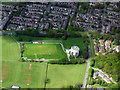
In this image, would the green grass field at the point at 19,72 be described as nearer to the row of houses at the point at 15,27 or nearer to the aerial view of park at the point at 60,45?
the aerial view of park at the point at 60,45

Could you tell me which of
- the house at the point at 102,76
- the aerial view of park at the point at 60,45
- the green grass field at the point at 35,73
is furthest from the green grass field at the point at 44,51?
the house at the point at 102,76

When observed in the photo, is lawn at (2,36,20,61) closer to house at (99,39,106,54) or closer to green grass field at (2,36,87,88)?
green grass field at (2,36,87,88)

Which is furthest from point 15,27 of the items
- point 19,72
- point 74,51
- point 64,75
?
point 64,75

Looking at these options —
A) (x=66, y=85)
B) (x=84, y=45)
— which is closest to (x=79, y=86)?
(x=66, y=85)

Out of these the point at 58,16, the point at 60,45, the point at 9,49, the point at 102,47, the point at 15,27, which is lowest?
the point at 9,49

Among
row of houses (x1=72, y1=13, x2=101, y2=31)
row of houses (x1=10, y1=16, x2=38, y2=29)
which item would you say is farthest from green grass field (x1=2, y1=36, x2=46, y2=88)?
row of houses (x1=72, y1=13, x2=101, y2=31)

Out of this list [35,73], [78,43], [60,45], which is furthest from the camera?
[78,43]

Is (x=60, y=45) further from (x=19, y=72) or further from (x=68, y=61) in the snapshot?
(x=19, y=72)
